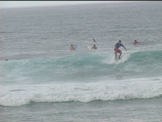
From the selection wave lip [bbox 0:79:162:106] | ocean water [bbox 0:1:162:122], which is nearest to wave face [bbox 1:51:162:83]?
ocean water [bbox 0:1:162:122]

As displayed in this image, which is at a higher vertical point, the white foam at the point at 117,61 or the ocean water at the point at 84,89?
the white foam at the point at 117,61

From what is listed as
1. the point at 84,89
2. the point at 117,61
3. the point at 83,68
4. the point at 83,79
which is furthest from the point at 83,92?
the point at 117,61

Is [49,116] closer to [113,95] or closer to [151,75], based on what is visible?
[113,95]

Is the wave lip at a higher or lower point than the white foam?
lower

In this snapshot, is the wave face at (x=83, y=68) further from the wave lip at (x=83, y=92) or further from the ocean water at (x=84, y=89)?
the wave lip at (x=83, y=92)

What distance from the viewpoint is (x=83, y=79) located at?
83.9 feet

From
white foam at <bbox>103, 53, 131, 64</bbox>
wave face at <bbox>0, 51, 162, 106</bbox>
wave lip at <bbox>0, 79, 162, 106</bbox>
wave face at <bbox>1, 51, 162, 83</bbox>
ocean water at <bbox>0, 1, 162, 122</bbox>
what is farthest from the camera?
white foam at <bbox>103, 53, 131, 64</bbox>

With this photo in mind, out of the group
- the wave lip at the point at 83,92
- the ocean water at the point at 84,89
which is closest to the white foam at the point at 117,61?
the ocean water at the point at 84,89

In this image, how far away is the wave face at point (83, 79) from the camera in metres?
20.9

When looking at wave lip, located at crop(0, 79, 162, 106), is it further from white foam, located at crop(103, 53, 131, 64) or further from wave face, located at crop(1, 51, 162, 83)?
white foam, located at crop(103, 53, 131, 64)

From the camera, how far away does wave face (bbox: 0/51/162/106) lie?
20922 mm

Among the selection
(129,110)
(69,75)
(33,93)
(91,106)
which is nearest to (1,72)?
(69,75)

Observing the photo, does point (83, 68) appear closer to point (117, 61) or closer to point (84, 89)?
point (117, 61)

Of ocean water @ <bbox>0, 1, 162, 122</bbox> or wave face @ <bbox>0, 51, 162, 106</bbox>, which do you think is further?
wave face @ <bbox>0, 51, 162, 106</bbox>
